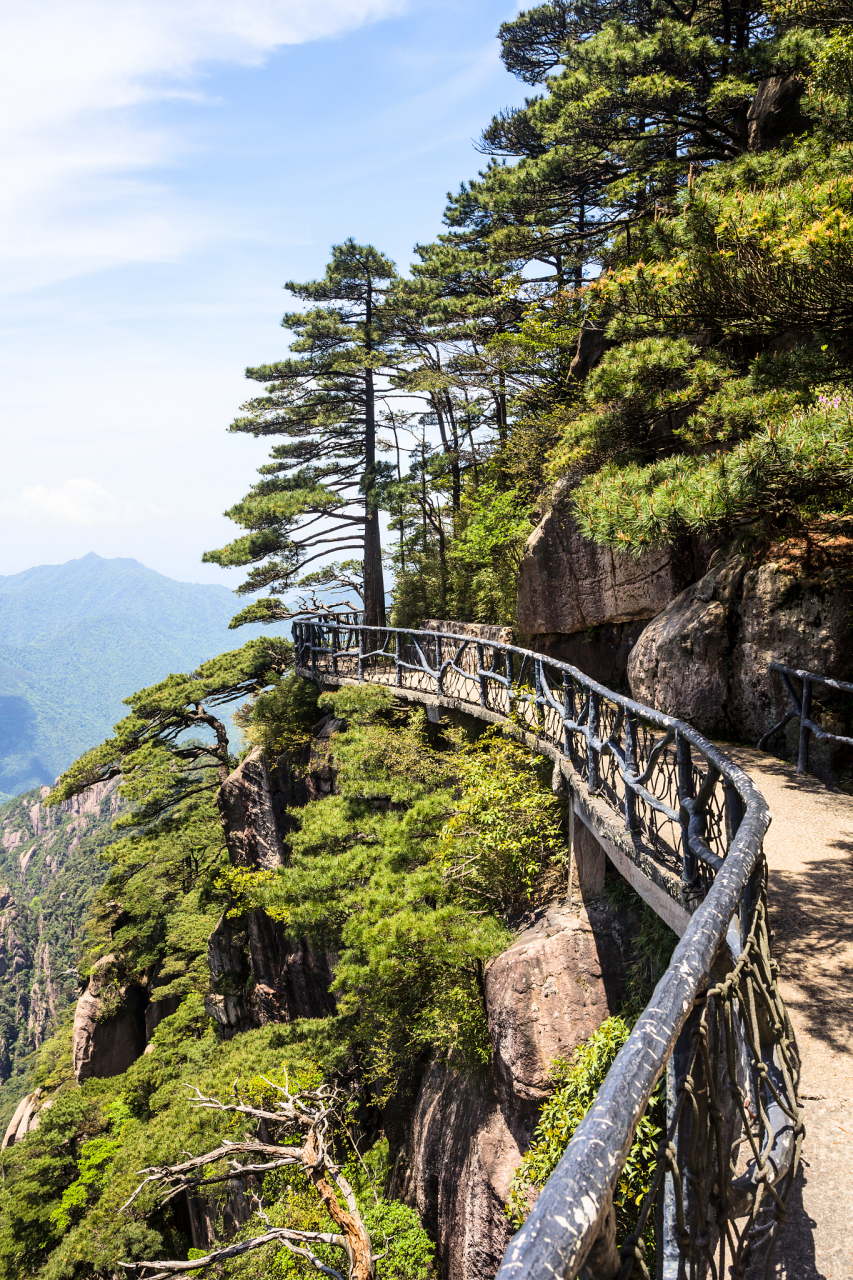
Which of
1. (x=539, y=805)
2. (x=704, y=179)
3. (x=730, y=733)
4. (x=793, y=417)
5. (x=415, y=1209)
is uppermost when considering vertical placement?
(x=704, y=179)

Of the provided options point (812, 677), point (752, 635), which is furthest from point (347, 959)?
point (812, 677)

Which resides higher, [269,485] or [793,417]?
[269,485]

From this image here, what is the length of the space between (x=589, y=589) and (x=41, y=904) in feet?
323

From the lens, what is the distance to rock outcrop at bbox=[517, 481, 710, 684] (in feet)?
34.5

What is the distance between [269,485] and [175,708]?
6904mm

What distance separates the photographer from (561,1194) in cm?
109

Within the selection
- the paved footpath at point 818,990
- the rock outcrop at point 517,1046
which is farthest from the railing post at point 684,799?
the rock outcrop at point 517,1046

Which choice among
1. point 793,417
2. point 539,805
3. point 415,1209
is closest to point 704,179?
point 793,417

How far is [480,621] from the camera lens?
17.9 m

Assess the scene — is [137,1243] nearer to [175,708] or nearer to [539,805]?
[175,708]

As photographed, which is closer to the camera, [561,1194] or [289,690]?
[561,1194]

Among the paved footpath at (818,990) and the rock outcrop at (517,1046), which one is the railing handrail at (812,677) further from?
the rock outcrop at (517,1046)

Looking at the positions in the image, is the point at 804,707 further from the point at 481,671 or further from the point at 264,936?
the point at 264,936

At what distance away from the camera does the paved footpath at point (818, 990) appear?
8.12 feet
